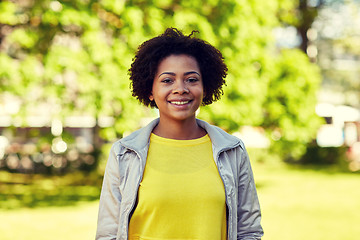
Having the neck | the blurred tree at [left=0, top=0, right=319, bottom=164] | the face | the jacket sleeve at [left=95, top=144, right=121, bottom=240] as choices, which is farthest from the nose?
the blurred tree at [left=0, top=0, right=319, bottom=164]

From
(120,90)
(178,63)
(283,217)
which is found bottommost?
(283,217)

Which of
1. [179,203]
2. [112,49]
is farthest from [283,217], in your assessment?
[179,203]

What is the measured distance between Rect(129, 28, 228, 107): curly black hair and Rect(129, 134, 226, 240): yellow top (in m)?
0.50

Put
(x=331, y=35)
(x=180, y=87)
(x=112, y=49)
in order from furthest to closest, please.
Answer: (x=331, y=35)
(x=112, y=49)
(x=180, y=87)

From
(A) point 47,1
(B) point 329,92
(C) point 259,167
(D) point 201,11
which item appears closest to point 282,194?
(D) point 201,11

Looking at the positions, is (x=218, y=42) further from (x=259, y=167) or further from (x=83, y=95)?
(x=259, y=167)

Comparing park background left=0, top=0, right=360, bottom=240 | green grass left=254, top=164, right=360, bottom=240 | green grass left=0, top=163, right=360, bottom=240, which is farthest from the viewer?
park background left=0, top=0, right=360, bottom=240

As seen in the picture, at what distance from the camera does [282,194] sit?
1642 centimetres

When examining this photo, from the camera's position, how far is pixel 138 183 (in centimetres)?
243

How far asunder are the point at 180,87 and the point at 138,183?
1.69ft

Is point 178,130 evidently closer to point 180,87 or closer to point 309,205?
point 180,87

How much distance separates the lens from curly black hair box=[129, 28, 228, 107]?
2668mm

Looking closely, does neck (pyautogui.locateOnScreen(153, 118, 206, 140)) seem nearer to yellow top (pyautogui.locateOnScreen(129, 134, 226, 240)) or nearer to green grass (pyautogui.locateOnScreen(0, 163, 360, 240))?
yellow top (pyautogui.locateOnScreen(129, 134, 226, 240))

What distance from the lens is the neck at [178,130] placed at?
103 inches
